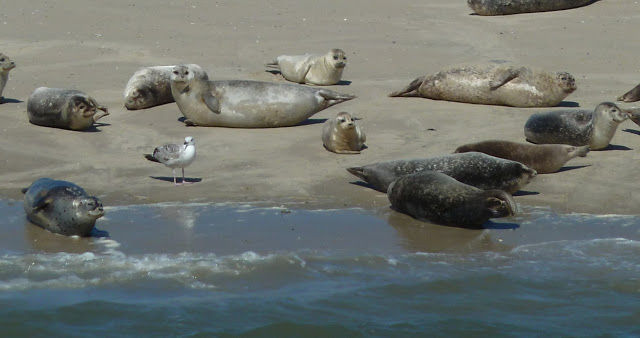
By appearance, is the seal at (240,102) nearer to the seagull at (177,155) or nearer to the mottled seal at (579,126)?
the seagull at (177,155)

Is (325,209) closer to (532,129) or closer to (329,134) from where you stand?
(329,134)

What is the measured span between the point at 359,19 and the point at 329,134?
5.52 meters

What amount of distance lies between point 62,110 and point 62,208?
282cm

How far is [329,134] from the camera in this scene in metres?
8.31

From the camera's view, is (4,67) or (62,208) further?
(4,67)

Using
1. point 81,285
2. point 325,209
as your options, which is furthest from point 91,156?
point 81,285

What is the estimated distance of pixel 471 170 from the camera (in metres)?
7.04

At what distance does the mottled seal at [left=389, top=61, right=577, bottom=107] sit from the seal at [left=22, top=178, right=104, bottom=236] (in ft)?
14.1

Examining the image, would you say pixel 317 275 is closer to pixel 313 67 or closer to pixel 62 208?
pixel 62 208

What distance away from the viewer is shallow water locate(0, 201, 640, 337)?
5.30 metres

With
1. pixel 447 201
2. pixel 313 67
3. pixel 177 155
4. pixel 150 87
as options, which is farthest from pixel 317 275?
pixel 313 67

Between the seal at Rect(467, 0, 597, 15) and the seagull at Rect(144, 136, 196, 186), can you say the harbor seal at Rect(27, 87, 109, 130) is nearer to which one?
the seagull at Rect(144, 136, 196, 186)

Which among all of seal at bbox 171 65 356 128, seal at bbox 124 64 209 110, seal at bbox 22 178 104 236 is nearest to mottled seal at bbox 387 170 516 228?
seal at bbox 22 178 104 236

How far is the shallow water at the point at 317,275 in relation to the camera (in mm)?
5297
